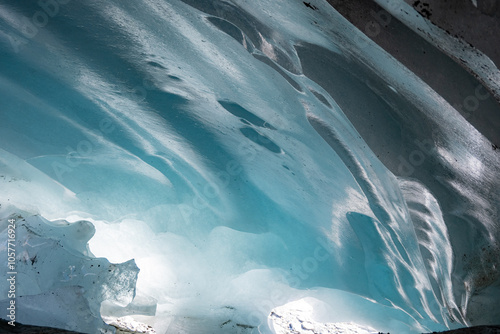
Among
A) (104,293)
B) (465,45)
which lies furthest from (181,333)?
(465,45)

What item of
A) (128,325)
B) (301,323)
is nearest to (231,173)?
(128,325)

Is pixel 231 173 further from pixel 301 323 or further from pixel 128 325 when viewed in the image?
pixel 301 323

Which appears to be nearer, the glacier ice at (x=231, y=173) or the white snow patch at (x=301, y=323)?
the glacier ice at (x=231, y=173)

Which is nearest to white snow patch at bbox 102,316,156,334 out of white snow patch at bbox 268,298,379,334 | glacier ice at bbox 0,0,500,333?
glacier ice at bbox 0,0,500,333

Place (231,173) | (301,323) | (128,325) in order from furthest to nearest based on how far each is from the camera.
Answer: (301,323)
(231,173)
(128,325)

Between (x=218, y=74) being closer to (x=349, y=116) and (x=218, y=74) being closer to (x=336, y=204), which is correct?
(x=349, y=116)

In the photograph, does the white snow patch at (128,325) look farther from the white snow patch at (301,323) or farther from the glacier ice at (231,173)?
the white snow patch at (301,323)

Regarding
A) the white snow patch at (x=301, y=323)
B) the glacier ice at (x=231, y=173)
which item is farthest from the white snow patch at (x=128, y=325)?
the white snow patch at (x=301, y=323)

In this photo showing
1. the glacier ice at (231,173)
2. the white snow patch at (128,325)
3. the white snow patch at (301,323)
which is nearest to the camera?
the glacier ice at (231,173)

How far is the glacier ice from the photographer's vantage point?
2988 millimetres

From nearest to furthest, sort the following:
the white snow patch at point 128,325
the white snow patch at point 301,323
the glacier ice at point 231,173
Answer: the glacier ice at point 231,173 → the white snow patch at point 128,325 → the white snow patch at point 301,323

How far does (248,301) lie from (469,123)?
2.64m

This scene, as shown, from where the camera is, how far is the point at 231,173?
4090mm

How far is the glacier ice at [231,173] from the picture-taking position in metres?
Result: 2.99
